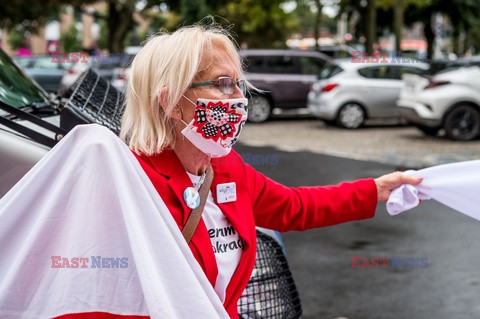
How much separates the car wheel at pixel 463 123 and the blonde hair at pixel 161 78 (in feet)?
40.2

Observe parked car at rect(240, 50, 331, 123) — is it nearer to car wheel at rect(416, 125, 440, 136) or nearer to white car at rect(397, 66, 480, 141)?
car wheel at rect(416, 125, 440, 136)

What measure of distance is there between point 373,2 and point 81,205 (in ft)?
73.8

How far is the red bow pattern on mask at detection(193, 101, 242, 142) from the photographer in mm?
2342

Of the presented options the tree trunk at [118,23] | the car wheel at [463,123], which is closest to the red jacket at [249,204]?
the car wheel at [463,123]

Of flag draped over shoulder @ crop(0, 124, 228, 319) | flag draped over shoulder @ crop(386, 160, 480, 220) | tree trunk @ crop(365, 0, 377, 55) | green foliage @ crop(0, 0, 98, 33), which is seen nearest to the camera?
flag draped over shoulder @ crop(0, 124, 228, 319)

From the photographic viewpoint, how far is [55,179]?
2.09 m

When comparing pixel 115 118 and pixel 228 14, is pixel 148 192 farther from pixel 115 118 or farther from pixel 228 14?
pixel 228 14

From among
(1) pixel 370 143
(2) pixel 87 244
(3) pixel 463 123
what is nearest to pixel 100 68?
(1) pixel 370 143

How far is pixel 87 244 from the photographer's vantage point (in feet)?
6.77

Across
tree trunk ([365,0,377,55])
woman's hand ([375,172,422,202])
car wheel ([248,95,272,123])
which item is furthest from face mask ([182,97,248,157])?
tree trunk ([365,0,377,55])

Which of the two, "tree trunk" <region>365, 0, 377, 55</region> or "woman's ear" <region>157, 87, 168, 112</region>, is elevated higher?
"woman's ear" <region>157, 87, 168, 112</region>

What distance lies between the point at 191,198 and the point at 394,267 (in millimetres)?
4063

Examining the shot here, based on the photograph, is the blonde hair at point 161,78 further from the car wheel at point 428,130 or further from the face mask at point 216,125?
the car wheel at point 428,130

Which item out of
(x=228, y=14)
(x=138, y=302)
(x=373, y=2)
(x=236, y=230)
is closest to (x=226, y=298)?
(x=236, y=230)
